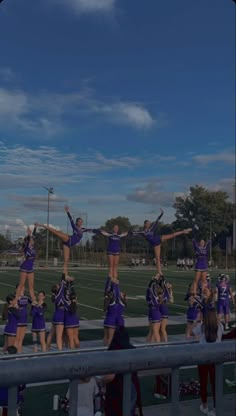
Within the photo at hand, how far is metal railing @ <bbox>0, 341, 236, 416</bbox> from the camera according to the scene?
78.2 inches

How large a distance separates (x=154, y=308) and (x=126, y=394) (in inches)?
365

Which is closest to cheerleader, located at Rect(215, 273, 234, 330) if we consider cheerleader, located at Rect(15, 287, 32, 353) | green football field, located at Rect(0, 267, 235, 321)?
green football field, located at Rect(0, 267, 235, 321)

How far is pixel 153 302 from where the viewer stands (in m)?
11.4

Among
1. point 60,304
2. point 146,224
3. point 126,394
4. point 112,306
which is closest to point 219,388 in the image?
point 126,394

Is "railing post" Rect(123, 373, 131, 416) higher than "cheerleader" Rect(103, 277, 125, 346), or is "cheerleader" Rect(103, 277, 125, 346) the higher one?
"railing post" Rect(123, 373, 131, 416)

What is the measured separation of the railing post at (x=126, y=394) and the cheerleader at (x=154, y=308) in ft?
29.2

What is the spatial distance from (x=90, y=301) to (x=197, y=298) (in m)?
8.90

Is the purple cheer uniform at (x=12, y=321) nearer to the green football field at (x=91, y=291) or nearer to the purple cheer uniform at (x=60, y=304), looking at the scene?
the purple cheer uniform at (x=60, y=304)

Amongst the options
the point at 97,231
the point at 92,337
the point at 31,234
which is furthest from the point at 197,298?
the point at 31,234

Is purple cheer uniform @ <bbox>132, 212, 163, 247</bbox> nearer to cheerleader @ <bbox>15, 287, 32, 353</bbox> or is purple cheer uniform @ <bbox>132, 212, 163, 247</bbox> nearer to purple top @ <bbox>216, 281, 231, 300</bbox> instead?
cheerleader @ <bbox>15, 287, 32, 353</bbox>

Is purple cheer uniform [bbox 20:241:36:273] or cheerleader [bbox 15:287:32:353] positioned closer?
purple cheer uniform [bbox 20:241:36:273]

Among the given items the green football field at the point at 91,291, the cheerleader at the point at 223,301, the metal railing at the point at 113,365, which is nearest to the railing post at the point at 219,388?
the metal railing at the point at 113,365

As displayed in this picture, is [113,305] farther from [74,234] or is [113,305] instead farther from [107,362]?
[107,362]

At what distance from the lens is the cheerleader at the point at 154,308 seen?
11.1 meters
